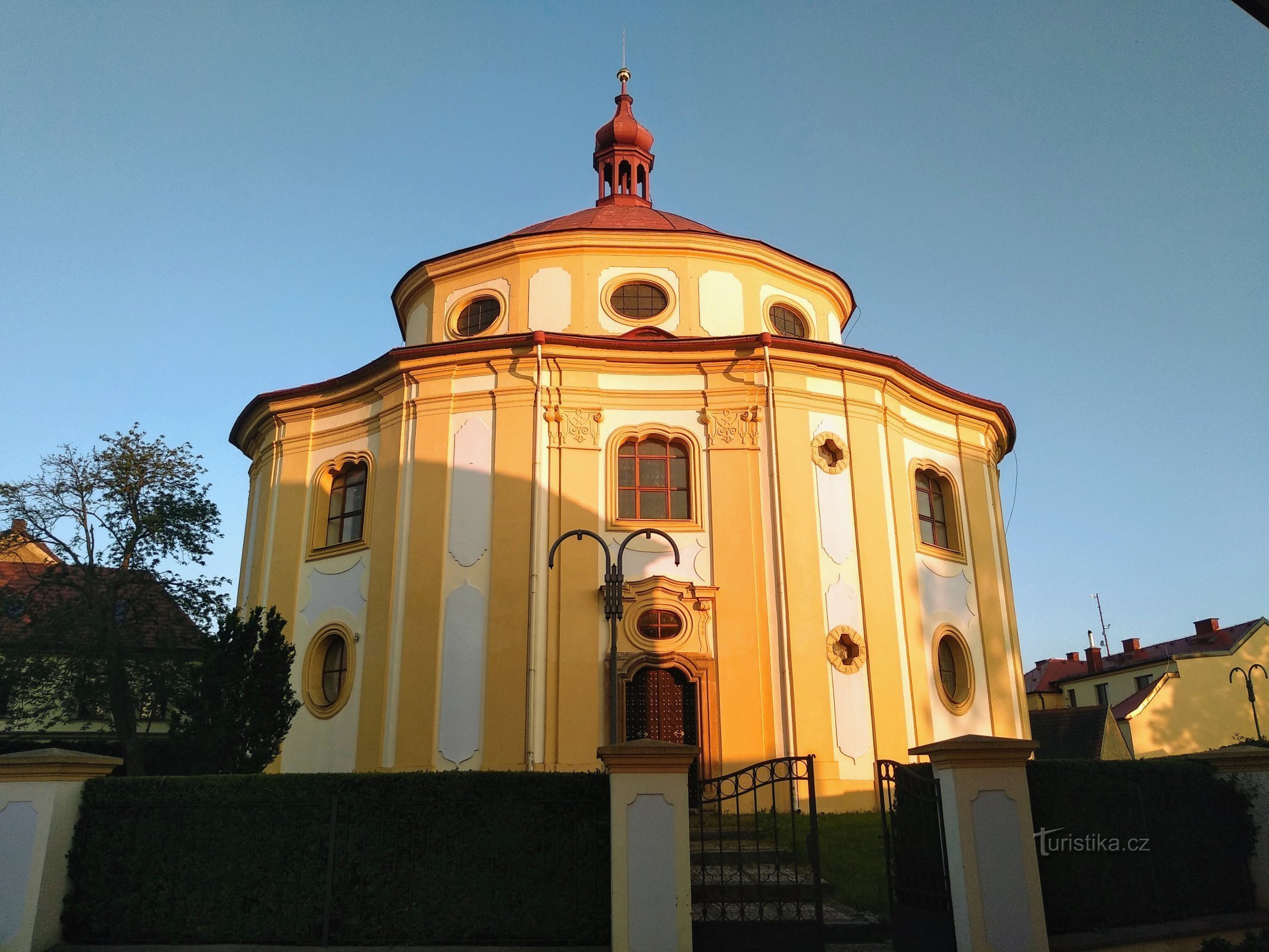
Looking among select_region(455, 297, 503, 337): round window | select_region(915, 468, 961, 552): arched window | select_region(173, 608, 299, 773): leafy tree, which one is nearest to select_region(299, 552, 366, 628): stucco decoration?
select_region(173, 608, 299, 773): leafy tree

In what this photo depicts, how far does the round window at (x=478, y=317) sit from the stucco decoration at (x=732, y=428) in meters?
5.46

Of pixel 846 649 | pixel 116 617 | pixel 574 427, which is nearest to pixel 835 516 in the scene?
pixel 846 649

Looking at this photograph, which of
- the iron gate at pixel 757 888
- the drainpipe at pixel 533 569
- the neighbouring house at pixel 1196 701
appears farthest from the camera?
the neighbouring house at pixel 1196 701

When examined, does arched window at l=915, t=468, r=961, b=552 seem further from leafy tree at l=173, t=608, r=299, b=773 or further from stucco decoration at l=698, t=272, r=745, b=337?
leafy tree at l=173, t=608, r=299, b=773

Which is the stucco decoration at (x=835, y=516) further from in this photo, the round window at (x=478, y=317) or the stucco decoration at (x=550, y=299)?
the round window at (x=478, y=317)

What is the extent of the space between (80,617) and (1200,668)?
42428 mm

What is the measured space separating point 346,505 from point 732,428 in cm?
833

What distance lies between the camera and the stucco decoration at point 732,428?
19.1 m

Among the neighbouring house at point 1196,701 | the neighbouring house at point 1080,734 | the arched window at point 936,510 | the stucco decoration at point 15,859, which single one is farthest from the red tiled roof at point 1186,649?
the stucco decoration at point 15,859

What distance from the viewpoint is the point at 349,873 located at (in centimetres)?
946

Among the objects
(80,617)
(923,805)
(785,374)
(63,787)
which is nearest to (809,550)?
(785,374)

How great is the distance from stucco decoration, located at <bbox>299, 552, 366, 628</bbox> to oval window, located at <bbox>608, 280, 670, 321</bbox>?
752 cm

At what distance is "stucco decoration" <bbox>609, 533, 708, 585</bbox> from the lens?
18281mm

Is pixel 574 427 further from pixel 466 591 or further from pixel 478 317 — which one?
pixel 478 317
